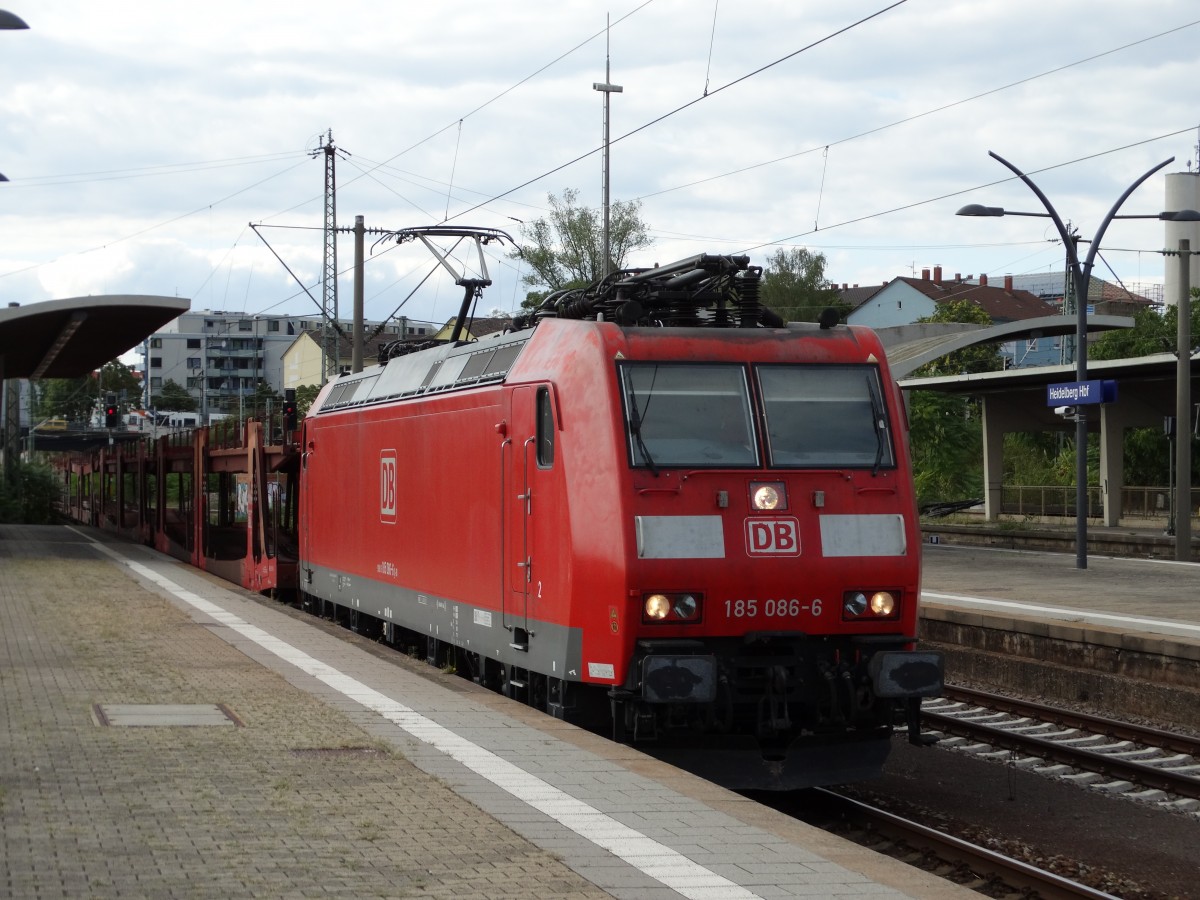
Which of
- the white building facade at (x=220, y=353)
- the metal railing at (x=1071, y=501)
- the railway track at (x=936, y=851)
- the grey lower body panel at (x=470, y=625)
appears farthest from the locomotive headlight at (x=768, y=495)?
the white building facade at (x=220, y=353)

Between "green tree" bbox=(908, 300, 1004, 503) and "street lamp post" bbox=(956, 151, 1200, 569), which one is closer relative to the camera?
"street lamp post" bbox=(956, 151, 1200, 569)

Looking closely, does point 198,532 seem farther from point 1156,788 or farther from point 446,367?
point 1156,788

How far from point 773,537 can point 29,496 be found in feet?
164

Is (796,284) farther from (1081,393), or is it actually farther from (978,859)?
(978,859)

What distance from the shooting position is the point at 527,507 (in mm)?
10805

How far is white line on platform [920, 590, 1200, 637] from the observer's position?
15.8 m

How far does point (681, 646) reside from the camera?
31.4 ft

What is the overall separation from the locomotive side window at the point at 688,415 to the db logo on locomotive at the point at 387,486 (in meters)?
5.29

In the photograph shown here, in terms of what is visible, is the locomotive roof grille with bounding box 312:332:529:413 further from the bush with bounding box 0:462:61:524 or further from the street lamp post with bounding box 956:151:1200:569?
the bush with bounding box 0:462:61:524

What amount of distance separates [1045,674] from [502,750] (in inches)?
328

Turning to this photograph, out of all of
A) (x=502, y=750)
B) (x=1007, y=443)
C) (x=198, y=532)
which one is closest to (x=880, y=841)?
(x=502, y=750)

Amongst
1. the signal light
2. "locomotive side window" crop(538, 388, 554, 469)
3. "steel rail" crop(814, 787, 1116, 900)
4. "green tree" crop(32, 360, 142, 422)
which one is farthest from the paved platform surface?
"green tree" crop(32, 360, 142, 422)

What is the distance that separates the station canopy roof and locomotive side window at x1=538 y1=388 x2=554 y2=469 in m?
24.9

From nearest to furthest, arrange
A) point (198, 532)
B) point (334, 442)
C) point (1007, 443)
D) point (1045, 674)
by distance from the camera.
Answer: point (1045, 674) < point (334, 442) < point (198, 532) < point (1007, 443)
